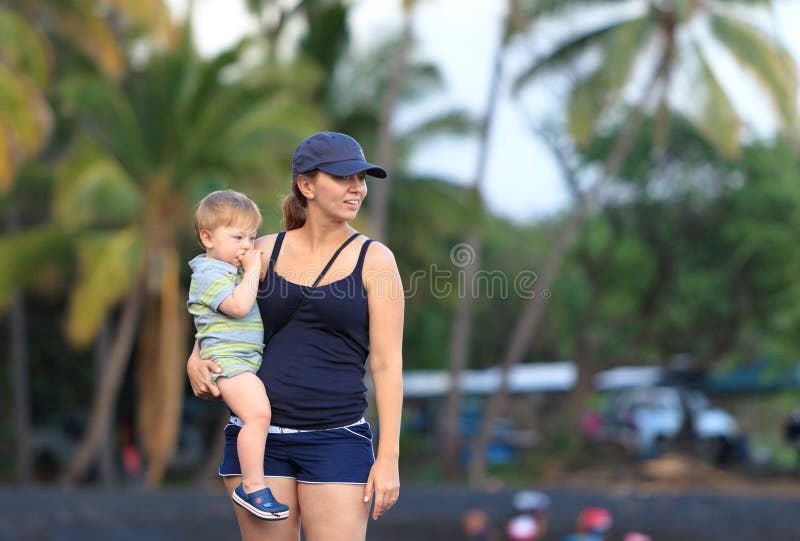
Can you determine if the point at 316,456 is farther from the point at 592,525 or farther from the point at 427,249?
the point at 427,249

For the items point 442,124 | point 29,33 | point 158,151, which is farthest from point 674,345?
point 29,33

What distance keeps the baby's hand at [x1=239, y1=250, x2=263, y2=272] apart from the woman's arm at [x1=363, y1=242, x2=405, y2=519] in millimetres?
299

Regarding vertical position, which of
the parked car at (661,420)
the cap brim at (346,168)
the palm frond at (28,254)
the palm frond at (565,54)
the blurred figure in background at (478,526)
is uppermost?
the palm frond at (565,54)

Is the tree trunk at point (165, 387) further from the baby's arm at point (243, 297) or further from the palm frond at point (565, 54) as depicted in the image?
the baby's arm at point (243, 297)

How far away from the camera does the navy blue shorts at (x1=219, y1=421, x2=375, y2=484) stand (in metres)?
2.93

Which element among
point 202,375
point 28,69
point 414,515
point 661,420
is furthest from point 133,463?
point 202,375

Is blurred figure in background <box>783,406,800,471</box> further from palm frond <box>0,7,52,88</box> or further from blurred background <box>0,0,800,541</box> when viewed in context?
palm frond <box>0,7,52,88</box>

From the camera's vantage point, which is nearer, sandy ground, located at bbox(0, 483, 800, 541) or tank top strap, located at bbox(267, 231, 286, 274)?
tank top strap, located at bbox(267, 231, 286, 274)

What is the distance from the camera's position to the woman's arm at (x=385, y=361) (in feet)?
9.61

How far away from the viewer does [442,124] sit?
21000 millimetres

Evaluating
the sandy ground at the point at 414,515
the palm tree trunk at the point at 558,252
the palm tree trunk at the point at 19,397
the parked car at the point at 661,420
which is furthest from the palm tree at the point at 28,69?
the parked car at the point at 661,420

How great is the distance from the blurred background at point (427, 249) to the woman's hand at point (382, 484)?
6.78 meters

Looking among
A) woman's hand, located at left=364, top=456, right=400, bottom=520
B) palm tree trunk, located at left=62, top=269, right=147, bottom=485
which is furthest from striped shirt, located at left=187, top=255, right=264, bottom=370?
palm tree trunk, located at left=62, top=269, right=147, bottom=485

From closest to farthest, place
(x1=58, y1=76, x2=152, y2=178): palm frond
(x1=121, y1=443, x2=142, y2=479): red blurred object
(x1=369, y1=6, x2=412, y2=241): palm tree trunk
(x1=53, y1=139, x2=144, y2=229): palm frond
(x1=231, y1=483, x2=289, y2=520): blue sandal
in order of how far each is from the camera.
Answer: (x1=231, y1=483, x2=289, y2=520): blue sandal → (x1=53, y1=139, x2=144, y2=229): palm frond → (x1=58, y1=76, x2=152, y2=178): palm frond → (x1=369, y1=6, x2=412, y2=241): palm tree trunk → (x1=121, y1=443, x2=142, y2=479): red blurred object
